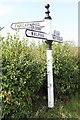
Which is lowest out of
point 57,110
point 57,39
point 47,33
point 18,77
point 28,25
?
point 57,110

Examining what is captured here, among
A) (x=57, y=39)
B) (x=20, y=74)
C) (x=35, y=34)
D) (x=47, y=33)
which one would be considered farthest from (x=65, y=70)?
(x=20, y=74)

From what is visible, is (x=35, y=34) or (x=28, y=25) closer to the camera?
(x=35, y=34)

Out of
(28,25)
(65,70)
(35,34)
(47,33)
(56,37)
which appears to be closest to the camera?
(35,34)

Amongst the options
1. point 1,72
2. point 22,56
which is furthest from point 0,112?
point 22,56

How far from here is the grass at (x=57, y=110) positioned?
8406 mm

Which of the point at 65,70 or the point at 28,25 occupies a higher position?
the point at 28,25

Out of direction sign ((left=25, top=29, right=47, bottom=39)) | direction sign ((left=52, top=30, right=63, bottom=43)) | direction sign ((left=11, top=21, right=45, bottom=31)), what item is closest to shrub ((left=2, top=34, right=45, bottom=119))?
direction sign ((left=25, top=29, right=47, bottom=39))

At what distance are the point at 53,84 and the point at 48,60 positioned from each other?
0.84 metres

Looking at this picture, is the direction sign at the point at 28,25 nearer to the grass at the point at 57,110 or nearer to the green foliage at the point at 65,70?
the green foliage at the point at 65,70

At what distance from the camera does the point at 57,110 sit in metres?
8.85

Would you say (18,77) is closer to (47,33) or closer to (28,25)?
(28,25)

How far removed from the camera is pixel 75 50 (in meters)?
10.8

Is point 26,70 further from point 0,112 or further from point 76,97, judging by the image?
point 76,97

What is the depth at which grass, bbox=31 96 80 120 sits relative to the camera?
331 inches
